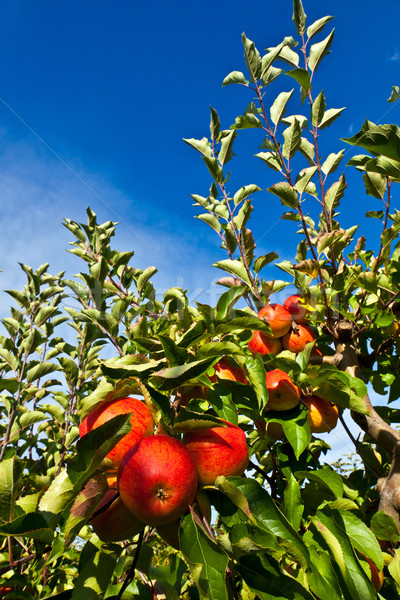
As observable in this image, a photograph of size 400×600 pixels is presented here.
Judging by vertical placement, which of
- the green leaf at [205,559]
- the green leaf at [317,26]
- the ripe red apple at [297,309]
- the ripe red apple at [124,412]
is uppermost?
the green leaf at [317,26]

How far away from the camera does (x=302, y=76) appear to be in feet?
7.08

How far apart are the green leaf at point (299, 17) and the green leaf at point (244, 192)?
3.25ft

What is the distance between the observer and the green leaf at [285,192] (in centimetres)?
212

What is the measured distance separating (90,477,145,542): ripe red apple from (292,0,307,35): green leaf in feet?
8.83

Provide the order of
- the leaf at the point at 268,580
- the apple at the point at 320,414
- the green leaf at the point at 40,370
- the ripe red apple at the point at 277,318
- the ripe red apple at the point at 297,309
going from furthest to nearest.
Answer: the green leaf at the point at 40,370
the ripe red apple at the point at 297,309
the ripe red apple at the point at 277,318
the apple at the point at 320,414
the leaf at the point at 268,580

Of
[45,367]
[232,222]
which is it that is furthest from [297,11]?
[45,367]

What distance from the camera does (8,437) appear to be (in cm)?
297

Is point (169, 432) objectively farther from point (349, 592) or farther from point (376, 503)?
point (376, 503)

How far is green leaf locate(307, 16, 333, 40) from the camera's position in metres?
2.38

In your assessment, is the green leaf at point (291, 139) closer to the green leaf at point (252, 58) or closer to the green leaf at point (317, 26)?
the green leaf at point (252, 58)

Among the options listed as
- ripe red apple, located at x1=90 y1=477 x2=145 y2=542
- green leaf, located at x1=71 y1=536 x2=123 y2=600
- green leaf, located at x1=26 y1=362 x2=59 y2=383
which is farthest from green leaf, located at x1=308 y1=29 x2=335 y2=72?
green leaf, located at x1=26 y1=362 x2=59 y2=383

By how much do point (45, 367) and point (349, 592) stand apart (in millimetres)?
2871

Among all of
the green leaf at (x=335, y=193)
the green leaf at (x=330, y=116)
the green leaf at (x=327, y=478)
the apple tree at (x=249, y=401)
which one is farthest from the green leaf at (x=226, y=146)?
the green leaf at (x=327, y=478)

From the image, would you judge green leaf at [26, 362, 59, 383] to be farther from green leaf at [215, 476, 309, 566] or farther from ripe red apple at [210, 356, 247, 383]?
green leaf at [215, 476, 309, 566]
